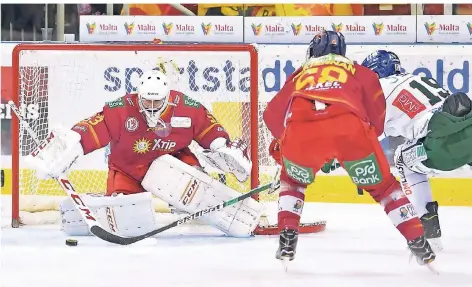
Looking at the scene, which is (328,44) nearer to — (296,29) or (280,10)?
(296,29)

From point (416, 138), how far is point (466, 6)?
2.23 m

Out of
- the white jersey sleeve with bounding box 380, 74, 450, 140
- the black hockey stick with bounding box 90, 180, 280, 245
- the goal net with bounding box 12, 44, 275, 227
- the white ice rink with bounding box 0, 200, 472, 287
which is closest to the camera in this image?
the white ice rink with bounding box 0, 200, 472, 287

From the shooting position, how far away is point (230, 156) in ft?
12.8

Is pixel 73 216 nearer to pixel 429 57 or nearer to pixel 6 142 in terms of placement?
pixel 6 142

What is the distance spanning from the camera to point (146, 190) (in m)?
3.94

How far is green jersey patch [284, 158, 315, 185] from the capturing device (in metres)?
2.88

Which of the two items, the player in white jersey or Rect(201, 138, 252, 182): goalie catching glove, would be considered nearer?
the player in white jersey

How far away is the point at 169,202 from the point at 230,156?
301 millimetres

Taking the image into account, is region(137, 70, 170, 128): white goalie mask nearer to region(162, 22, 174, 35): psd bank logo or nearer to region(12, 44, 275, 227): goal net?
region(12, 44, 275, 227): goal net

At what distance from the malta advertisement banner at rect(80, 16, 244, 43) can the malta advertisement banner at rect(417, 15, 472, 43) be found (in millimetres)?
975

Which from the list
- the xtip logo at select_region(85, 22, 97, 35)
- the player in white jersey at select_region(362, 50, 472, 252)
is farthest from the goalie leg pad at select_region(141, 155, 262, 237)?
the xtip logo at select_region(85, 22, 97, 35)

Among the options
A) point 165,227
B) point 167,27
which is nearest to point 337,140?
point 165,227

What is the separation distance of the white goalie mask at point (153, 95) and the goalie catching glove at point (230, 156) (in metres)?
0.25

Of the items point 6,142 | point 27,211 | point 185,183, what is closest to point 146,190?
point 185,183
